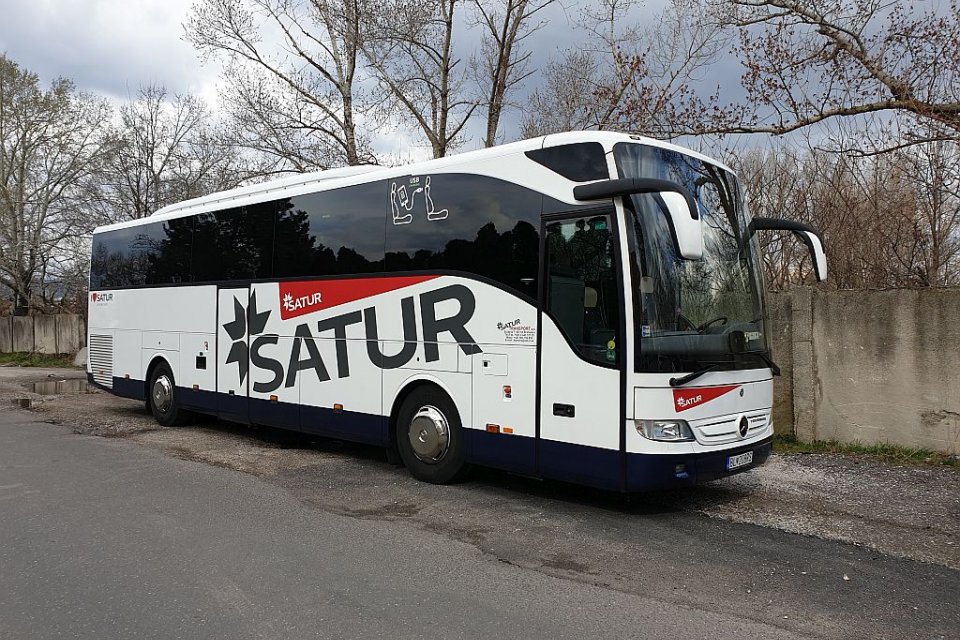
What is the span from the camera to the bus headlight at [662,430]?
20.2ft

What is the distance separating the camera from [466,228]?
7504 mm

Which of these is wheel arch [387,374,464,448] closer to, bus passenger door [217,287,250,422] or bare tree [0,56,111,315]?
bus passenger door [217,287,250,422]

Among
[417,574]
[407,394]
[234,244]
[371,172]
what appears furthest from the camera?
[234,244]

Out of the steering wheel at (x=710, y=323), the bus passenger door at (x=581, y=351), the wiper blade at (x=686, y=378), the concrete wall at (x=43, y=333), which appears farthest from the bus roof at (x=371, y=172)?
the concrete wall at (x=43, y=333)

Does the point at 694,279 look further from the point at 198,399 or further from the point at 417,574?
the point at 198,399

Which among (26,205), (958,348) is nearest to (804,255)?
(958,348)

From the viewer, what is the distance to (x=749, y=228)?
7301mm

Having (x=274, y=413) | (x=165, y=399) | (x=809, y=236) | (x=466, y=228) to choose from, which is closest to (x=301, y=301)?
(x=274, y=413)

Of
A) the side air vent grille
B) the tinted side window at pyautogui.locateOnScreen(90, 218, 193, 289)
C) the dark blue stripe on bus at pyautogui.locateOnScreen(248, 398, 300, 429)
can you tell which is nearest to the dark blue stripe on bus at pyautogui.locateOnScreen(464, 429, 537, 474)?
the dark blue stripe on bus at pyautogui.locateOnScreen(248, 398, 300, 429)

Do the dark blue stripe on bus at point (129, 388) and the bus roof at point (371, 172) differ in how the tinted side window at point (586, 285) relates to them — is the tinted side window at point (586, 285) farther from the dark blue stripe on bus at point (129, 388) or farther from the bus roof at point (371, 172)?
the dark blue stripe on bus at point (129, 388)

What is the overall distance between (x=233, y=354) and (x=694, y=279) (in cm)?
672

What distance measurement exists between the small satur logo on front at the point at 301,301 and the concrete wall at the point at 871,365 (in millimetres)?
6015

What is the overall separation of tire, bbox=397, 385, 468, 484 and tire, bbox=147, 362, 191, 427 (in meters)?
5.47

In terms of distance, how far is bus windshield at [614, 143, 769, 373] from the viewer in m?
6.16
